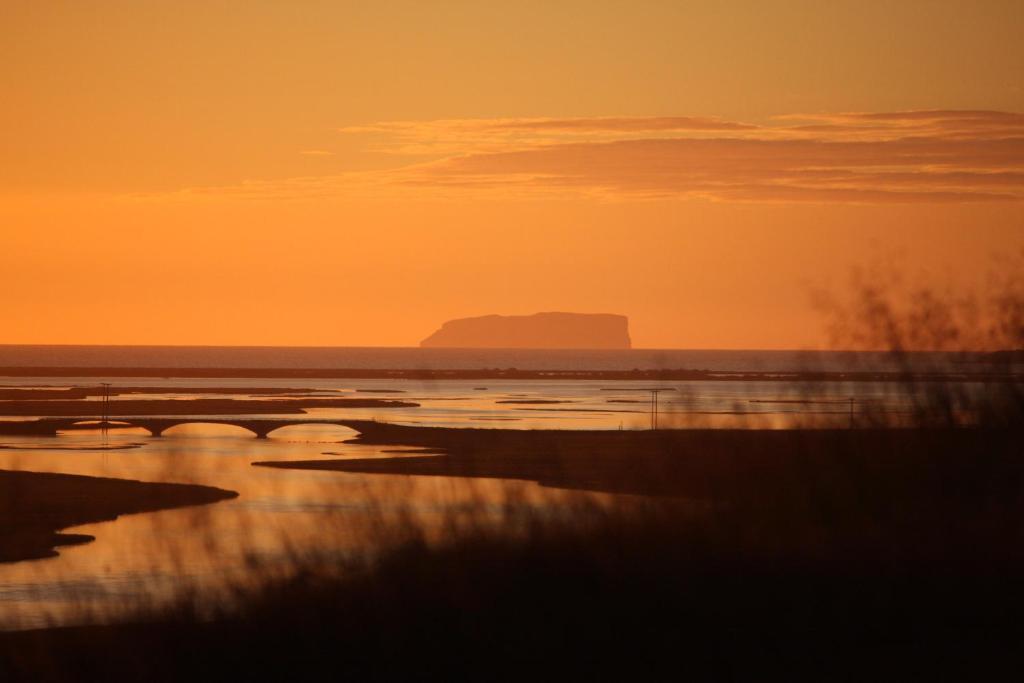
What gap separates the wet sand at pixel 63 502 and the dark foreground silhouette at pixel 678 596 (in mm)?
10192

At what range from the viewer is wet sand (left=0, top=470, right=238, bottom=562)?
25.0 meters

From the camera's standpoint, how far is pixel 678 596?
13.1 m

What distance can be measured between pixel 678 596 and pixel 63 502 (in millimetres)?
21103

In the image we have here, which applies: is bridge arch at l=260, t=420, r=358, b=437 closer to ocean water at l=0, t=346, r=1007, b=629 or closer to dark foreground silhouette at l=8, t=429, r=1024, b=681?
ocean water at l=0, t=346, r=1007, b=629

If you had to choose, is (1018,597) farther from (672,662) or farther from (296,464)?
(296,464)

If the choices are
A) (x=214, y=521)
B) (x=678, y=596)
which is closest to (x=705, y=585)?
(x=678, y=596)

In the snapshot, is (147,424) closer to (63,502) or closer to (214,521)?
(63,502)

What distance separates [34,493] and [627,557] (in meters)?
21.8

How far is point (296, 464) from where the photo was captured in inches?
1582

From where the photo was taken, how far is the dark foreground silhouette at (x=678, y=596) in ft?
38.3

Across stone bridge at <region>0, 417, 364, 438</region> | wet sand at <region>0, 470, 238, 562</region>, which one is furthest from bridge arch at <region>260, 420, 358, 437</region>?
wet sand at <region>0, 470, 238, 562</region>

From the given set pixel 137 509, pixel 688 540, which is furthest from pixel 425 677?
pixel 137 509

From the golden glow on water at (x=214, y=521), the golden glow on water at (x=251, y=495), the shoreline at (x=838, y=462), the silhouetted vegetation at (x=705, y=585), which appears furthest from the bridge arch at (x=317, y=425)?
the silhouetted vegetation at (x=705, y=585)

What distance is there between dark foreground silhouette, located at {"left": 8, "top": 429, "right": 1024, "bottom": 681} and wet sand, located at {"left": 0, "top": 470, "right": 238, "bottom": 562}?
1019 cm
